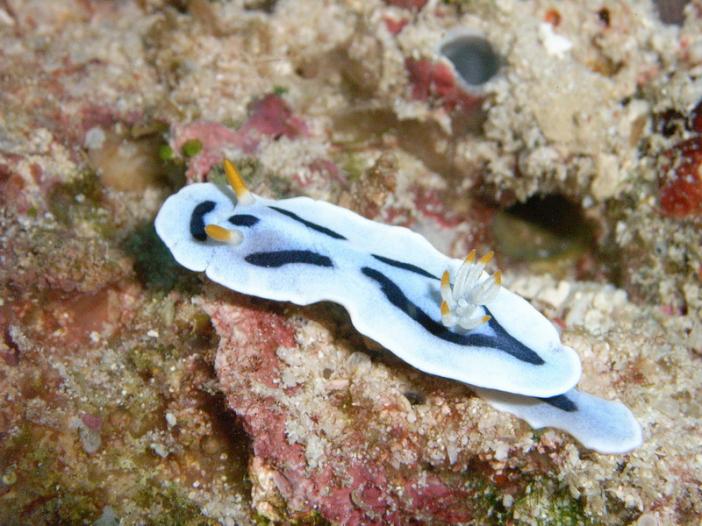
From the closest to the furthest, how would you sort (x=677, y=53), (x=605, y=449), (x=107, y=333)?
(x=605, y=449)
(x=107, y=333)
(x=677, y=53)

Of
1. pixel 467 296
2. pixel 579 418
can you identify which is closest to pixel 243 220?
pixel 467 296

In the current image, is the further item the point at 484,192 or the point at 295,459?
the point at 484,192

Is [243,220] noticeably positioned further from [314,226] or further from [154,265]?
[154,265]

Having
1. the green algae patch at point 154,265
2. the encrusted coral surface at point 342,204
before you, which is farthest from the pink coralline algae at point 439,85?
the green algae patch at point 154,265

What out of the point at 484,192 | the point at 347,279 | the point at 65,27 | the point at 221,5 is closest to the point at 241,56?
the point at 221,5

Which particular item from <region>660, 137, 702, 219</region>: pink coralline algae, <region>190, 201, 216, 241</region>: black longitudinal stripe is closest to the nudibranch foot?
<region>190, 201, 216, 241</region>: black longitudinal stripe

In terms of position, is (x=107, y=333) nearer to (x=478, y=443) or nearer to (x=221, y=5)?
(x=478, y=443)

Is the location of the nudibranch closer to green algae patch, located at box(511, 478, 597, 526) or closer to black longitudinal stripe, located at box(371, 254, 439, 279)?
black longitudinal stripe, located at box(371, 254, 439, 279)

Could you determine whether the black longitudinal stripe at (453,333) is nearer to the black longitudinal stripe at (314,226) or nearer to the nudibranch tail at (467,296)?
the nudibranch tail at (467,296)
